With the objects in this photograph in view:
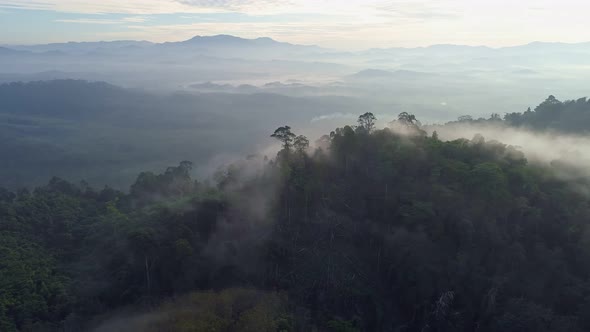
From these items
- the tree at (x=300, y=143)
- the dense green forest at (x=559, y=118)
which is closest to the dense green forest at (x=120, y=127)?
the tree at (x=300, y=143)

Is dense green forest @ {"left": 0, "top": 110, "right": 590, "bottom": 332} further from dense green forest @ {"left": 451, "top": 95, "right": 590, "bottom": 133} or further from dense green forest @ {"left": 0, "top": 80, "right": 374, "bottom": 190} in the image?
dense green forest @ {"left": 0, "top": 80, "right": 374, "bottom": 190}

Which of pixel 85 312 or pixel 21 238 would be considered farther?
pixel 21 238

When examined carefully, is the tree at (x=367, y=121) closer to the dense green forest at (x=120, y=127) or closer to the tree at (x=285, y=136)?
the tree at (x=285, y=136)

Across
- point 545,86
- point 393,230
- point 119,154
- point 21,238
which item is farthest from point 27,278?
point 545,86

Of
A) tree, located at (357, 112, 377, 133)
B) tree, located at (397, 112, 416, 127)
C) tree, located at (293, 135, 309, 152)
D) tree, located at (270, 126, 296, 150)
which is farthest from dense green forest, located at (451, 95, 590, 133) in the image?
tree, located at (270, 126, 296, 150)

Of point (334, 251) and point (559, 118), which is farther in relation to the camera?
point (559, 118)

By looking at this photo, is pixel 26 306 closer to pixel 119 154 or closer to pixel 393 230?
pixel 393 230

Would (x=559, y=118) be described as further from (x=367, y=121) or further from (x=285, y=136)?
(x=285, y=136)

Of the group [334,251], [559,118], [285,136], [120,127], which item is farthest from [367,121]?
[120,127]
